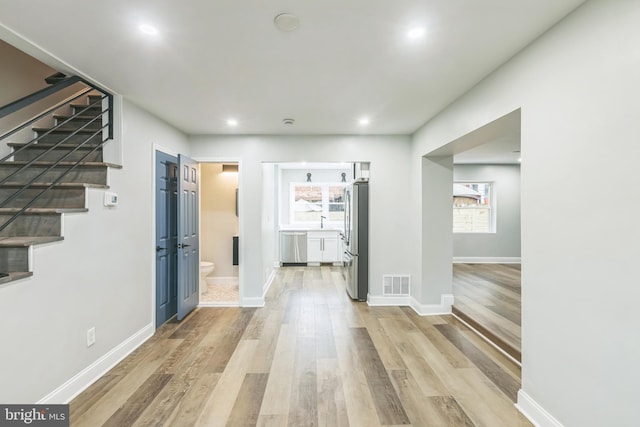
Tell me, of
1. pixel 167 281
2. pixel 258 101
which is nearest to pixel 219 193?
pixel 167 281

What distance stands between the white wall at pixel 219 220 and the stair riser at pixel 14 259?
11.7 feet

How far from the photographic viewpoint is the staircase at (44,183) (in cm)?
191

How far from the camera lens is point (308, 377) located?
248 cm

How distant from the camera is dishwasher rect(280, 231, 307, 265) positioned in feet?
23.5

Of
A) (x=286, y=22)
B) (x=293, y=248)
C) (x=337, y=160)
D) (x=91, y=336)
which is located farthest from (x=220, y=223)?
(x=286, y=22)

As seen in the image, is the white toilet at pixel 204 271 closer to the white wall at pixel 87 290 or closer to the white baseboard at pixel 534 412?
the white wall at pixel 87 290

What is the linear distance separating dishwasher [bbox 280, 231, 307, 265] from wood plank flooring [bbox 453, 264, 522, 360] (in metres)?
3.36

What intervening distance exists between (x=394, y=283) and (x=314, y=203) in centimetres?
394

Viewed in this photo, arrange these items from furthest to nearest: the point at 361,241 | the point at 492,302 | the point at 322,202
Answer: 1. the point at 322,202
2. the point at 361,241
3. the point at 492,302

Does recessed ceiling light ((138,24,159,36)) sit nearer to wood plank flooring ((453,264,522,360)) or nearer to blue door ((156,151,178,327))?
blue door ((156,151,178,327))

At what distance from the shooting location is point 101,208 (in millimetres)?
2574

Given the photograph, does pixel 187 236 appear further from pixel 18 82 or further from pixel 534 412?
pixel 534 412

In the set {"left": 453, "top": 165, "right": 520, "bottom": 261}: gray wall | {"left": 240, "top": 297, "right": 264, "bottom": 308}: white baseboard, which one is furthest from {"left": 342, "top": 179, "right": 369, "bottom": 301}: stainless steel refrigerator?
{"left": 453, "top": 165, "right": 520, "bottom": 261}: gray wall

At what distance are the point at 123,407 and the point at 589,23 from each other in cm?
369
